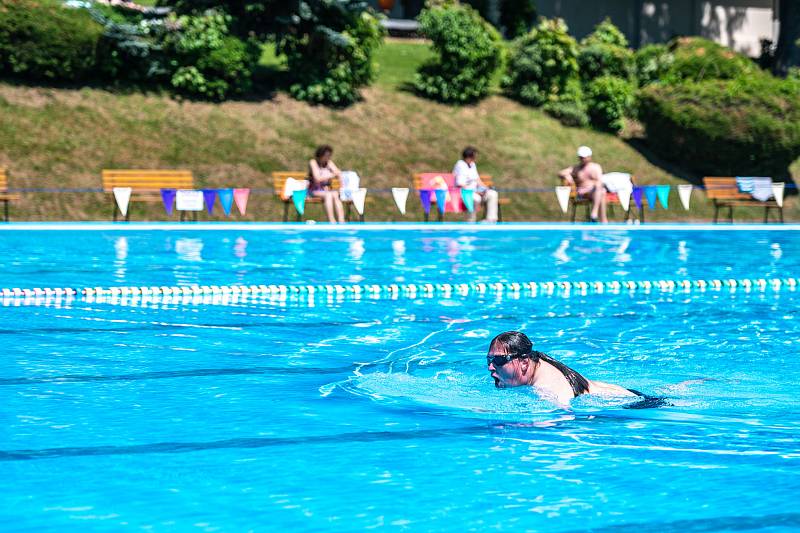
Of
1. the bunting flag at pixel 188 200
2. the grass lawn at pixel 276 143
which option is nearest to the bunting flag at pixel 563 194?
the grass lawn at pixel 276 143

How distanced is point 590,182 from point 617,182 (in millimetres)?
541

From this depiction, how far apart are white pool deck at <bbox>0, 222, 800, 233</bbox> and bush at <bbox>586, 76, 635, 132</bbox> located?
615 cm

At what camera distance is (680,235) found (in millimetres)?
16312

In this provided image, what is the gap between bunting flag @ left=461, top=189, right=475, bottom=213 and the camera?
→ 1648 cm

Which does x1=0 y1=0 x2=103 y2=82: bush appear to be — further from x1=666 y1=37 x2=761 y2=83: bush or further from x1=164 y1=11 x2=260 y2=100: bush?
x1=666 y1=37 x2=761 y2=83: bush

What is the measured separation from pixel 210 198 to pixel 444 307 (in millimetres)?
6661

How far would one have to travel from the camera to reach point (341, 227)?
15648 mm

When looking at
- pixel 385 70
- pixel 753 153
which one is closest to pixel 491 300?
pixel 753 153

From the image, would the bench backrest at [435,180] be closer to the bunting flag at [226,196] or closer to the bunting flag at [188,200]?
the bunting flag at [226,196]

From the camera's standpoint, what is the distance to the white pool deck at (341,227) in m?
14.7

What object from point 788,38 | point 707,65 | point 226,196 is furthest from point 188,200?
point 788,38

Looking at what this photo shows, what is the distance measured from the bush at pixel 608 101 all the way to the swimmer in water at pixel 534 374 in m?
17.8

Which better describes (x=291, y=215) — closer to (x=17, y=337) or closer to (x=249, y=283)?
(x=249, y=283)

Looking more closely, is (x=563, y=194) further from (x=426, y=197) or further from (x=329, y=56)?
(x=329, y=56)
